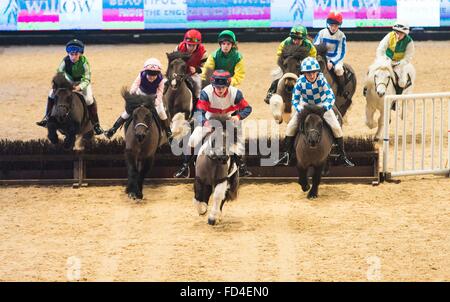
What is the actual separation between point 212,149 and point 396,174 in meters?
3.68

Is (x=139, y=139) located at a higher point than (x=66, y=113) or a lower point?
lower

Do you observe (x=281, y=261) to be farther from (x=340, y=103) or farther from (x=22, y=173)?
(x=340, y=103)

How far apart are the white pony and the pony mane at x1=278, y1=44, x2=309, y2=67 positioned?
1.48m

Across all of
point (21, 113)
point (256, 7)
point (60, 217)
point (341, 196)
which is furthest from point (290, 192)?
point (256, 7)

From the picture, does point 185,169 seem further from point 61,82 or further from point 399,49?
point 399,49

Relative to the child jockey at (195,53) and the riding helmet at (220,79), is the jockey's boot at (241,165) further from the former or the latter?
the child jockey at (195,53)

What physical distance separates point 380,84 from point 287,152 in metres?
3.22

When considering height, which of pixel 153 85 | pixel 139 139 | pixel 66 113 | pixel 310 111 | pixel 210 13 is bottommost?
pixel 139 139

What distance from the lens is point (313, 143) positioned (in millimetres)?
15555

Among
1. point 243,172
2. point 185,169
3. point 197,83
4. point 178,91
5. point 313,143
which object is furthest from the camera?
point 197,83

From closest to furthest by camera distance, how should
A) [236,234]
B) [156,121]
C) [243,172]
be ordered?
[236,234] → [156,121] → [243,172]

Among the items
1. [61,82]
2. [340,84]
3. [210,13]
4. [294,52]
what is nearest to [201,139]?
[61,82]

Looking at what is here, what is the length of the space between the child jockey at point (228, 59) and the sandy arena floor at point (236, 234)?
1921 mm

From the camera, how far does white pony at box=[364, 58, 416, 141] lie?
62.2 feet
